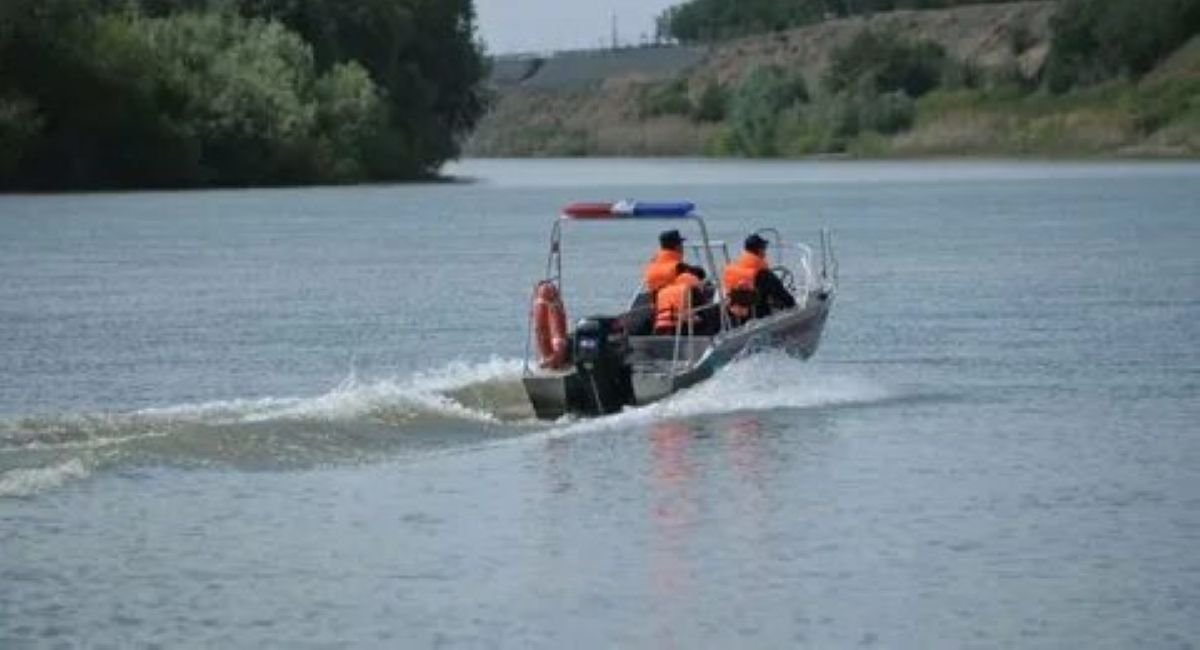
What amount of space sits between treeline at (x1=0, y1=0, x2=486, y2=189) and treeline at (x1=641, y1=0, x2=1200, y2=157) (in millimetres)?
39246

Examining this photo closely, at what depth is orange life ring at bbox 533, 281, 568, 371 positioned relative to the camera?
30.0 meters

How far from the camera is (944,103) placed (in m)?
158

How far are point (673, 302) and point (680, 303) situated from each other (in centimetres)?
14

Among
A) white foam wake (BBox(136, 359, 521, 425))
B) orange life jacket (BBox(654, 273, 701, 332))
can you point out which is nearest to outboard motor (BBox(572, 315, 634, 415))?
orange life jacket (BBox(654, 273, 701, 332))

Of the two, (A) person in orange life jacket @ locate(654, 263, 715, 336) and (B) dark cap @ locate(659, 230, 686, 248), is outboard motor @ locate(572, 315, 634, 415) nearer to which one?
(A) person in orange life jacket @ locate(654, 263, 715, 336)

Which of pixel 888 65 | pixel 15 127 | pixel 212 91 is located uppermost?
pixel 212 91

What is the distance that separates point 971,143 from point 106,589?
13402cm

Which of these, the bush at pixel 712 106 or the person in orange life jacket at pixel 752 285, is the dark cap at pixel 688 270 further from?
the bush at pixel 712 106

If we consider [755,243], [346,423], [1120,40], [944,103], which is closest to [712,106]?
[944,103]

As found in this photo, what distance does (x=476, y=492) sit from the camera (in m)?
26.3

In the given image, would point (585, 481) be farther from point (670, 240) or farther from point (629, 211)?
point (629, 211)

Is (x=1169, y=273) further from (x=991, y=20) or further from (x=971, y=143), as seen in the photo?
(x=991, y=20)

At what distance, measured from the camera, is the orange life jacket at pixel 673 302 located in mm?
31281

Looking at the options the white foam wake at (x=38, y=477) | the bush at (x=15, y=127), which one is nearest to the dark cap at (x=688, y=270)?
the white foam wake at (x=38, y=477)
